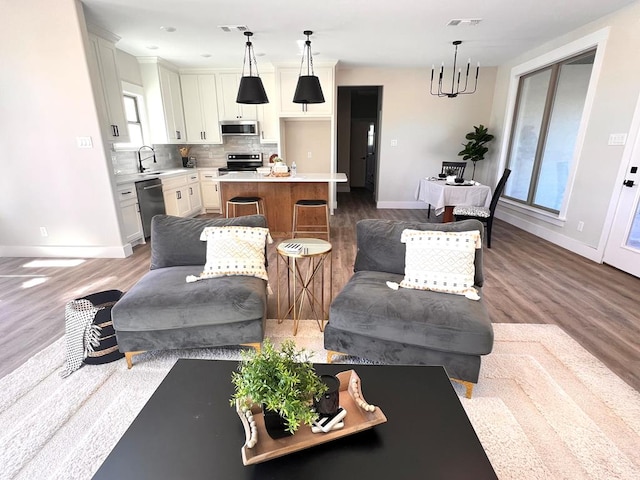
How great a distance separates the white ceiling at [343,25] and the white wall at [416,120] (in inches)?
31.8

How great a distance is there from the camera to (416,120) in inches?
249

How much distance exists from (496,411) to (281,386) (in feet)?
4.43

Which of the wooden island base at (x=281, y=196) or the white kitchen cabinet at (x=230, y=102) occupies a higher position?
the white kitchen cabinet at (x=230, y=102)

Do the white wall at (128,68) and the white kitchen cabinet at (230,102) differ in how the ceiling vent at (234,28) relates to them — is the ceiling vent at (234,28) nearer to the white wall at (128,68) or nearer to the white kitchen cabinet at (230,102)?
the white wall at (128,68)

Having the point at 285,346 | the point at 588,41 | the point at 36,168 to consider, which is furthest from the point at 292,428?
the point at 588,41

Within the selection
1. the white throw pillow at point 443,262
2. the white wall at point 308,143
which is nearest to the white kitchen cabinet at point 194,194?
the white wall at point 308,143

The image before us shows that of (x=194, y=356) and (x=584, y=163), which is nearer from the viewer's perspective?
(x=194, y=356)

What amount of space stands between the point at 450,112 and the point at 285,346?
6520mm

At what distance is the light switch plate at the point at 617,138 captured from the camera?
11.3 feet

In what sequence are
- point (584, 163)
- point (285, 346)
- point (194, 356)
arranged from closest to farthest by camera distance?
point (285, 346) < point (194, 356) < point (584, 163)

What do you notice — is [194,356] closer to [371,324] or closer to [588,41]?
[371,324]

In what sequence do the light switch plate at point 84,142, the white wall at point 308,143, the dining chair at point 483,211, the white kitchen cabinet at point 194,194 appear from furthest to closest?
the white wall at point 308,143, the white kitchen cabinet at point 194,194, the dining chair at point 483,211, the light switch plate at point 84,142

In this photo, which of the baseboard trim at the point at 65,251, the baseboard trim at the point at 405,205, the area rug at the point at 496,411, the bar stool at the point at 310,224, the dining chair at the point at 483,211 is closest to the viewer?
the area rug at the point at 496,411

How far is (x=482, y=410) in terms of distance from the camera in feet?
5.57
